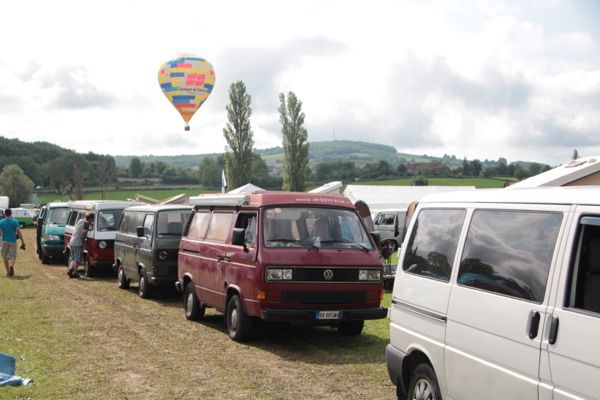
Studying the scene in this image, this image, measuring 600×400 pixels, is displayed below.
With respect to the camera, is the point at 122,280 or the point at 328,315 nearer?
the point at 328,315

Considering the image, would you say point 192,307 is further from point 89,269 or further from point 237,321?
point 89,269

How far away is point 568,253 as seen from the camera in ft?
15.2

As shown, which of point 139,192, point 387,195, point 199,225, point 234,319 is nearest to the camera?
point 234,319

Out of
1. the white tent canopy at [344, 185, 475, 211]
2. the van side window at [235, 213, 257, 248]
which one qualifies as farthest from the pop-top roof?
the white tent canopy at [344, 185, 475, 211]

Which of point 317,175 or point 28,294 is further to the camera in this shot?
point 317,175

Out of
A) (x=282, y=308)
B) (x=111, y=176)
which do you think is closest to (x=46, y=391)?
(x=282, y=308)

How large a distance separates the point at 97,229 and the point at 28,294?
4721 millimetres

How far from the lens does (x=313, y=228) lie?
36.4 ft

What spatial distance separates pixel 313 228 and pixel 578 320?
6.86m

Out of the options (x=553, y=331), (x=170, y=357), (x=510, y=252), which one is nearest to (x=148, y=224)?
(x=170, y=357)

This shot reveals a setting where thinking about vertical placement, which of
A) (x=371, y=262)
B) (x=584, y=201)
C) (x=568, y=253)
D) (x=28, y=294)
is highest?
(x=584, y=201)

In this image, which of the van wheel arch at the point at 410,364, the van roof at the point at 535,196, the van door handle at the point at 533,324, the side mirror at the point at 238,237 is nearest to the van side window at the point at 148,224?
the side mirror at the point at 238,237

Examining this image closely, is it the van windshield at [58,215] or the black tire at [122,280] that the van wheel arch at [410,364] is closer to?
the black tire at [122,280]

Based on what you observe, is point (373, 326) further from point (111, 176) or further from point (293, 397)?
point (111, 176)
